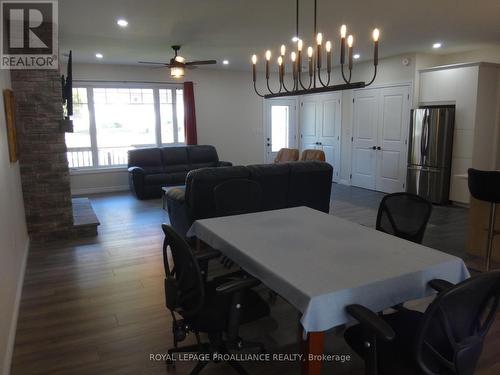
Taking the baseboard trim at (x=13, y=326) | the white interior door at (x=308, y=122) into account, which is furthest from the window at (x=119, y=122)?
the baseboard trim at (x=13, y=326)

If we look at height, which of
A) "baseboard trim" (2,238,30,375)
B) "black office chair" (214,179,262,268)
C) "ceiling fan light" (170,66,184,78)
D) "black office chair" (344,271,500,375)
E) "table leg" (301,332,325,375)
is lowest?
"baseboard trim" (2,238,30,375)

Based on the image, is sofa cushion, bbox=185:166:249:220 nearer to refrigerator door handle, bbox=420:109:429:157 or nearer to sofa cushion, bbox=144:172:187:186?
sofa cushion, bbox=144:172:187:186

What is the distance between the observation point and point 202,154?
27.1 ft

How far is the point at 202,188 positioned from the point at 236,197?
868 millimetres

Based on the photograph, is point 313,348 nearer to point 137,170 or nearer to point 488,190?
point 488,190

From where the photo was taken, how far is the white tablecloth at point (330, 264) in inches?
64.7

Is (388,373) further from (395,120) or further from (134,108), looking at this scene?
(134,108)

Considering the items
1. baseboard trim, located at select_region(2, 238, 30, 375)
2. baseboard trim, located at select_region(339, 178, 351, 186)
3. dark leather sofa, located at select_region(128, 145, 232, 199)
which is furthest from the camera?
baseboard trim, located at select_region(339, 178, 351, 186)

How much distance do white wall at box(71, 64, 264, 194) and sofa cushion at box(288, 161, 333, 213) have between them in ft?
15.0

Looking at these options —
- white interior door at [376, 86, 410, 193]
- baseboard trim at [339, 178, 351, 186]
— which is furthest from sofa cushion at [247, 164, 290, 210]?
baseboard trim at [339, 178, 351, 186]

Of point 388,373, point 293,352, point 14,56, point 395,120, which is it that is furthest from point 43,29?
point 395,120

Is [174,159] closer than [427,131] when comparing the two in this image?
No

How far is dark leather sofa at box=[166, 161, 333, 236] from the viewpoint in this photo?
406cm

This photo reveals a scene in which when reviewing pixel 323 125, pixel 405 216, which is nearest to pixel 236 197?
pixel 405 216
